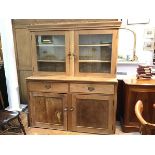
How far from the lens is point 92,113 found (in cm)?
208

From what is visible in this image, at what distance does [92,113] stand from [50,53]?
3.33ft

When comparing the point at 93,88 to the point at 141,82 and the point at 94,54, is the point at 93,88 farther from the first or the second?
the point at 141,82

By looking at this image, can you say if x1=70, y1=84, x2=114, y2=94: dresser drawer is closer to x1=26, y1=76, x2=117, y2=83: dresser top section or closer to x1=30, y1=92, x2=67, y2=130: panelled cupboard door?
x1=26, y1=76, x2=117, y2=83: dresser top section

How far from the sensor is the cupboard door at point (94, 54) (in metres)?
2.04

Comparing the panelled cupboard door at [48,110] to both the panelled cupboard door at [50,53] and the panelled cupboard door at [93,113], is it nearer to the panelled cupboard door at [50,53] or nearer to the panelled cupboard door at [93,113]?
the panelled cupboard door at [93,113]

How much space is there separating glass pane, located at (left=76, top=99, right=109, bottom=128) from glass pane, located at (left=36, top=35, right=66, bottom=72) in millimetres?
563

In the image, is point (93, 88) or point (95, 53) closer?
point (93, 88)

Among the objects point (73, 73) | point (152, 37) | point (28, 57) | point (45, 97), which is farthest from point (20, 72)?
point (152, 37)

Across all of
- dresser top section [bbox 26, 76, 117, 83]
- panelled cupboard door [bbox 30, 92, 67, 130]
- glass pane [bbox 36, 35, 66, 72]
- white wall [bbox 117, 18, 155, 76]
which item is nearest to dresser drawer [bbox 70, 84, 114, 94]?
dresser top section [bbox 26, 76, 117, 83]

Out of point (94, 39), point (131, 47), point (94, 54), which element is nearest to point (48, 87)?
point (94, 54)

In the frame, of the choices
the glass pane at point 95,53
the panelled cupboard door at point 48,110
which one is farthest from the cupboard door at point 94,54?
the panelled cupboard door at point 48,110
